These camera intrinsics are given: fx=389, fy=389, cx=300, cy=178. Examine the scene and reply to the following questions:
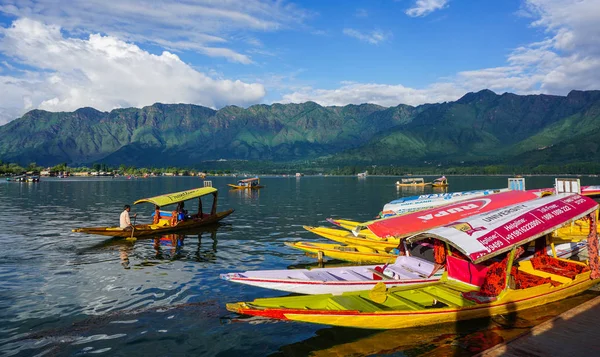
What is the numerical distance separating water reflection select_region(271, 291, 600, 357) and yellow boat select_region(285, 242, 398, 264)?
8.83 m

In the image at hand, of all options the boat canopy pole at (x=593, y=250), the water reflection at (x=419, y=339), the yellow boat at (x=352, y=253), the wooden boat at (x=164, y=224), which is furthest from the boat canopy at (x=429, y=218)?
the wooden boat at (x=164, y=224)

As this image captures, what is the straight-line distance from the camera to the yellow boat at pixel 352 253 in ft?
84.3

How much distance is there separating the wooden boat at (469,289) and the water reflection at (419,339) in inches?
18.2

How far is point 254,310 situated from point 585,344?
1044 centimetres

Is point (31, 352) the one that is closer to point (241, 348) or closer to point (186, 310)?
point (186, 310)

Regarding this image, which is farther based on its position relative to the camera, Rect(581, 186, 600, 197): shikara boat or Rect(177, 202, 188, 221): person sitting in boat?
Rect(177, 202, 188, 221): person sitting in boat

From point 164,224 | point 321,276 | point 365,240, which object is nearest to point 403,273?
point 321,276

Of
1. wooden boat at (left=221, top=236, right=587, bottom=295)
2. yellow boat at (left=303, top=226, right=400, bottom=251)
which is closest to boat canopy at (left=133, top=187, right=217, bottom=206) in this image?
yellow boat at (left=303, top=226, right=400, bottom=251)

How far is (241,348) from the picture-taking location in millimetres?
14266

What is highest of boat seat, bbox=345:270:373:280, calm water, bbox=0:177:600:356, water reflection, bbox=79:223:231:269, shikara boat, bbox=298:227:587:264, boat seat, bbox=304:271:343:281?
boat seat, bbox=304:271:343:281

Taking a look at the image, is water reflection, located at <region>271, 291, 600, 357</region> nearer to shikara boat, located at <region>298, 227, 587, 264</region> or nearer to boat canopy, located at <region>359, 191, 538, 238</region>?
boat canopy, located at <region>359, 191, 538, 238</region>

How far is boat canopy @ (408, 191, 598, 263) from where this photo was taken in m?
14.9

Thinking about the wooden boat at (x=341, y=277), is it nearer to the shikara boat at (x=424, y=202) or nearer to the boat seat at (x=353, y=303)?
the boat seat at (x=353, y=303)

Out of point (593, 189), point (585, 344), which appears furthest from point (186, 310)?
point (593, 189)
